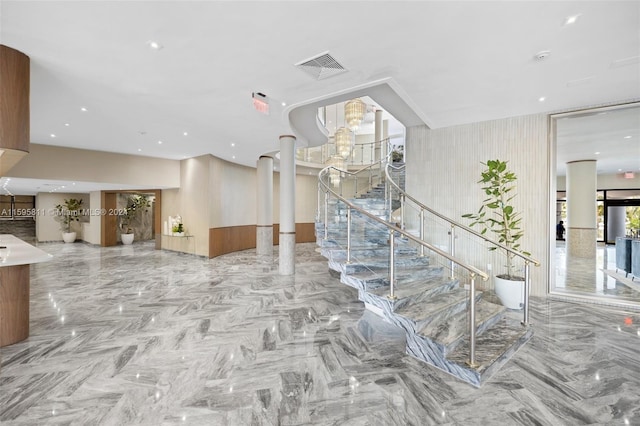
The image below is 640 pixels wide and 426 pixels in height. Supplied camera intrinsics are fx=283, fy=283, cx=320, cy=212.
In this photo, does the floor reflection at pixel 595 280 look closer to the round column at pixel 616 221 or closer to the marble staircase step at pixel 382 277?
the marble staircase step at pixel 382 277

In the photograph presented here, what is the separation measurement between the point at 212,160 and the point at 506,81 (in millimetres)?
8892

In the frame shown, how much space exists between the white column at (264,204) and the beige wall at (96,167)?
11.2 feet

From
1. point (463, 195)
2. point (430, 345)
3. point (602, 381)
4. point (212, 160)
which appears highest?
point (212, 160)

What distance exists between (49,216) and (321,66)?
1764cm

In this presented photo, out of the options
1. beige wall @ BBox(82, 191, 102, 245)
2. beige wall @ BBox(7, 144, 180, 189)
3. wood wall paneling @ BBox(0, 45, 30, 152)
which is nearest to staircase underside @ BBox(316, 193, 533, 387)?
wood wall paneling @ BBox(0, 45, 30, 152)

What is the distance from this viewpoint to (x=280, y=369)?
115 inches

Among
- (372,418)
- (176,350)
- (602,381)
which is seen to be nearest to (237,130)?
(176,350)

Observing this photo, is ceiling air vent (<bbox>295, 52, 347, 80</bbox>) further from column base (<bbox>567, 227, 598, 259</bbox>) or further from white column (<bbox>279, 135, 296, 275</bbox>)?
column base (<bbox>567, 227, 598, 259</bbox>)

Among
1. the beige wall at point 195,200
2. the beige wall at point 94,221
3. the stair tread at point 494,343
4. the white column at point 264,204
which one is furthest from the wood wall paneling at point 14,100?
the beige wall at point 94,221

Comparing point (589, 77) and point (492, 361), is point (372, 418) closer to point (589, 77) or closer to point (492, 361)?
point (492, 361)

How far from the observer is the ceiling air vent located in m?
3.64

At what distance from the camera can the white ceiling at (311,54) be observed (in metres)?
2.82

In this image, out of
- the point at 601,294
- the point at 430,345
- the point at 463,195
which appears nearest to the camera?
the point at 430,345

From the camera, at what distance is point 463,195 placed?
636 centimetres
